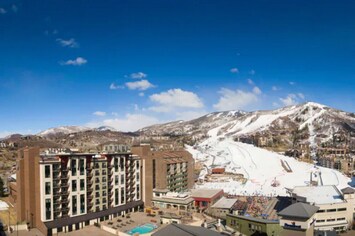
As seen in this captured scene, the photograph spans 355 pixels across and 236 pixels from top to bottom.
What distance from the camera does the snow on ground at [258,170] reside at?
6644 centimetres

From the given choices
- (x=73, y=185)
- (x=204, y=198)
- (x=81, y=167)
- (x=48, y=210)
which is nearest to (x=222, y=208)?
(x=204, y=198)

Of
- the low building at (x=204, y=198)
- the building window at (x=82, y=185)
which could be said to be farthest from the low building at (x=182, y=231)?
the low building at (x=204, y=198)

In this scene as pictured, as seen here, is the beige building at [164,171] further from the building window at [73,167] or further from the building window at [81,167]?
the building window at [73,167]

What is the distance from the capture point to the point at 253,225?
118 feet

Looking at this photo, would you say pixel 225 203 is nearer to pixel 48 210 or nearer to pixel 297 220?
pixel 297 220

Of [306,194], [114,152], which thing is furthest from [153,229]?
[306,194]

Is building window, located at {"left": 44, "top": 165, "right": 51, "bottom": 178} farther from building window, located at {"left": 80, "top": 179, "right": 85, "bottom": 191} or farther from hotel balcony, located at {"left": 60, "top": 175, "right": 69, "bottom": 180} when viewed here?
building window, located at {"left": 80, "top": 179, "right": 85, "bottom": 191}

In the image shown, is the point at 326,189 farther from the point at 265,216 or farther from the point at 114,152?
the point at 114,152

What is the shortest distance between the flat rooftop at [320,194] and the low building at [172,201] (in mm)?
14934

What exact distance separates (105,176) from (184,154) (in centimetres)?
2332

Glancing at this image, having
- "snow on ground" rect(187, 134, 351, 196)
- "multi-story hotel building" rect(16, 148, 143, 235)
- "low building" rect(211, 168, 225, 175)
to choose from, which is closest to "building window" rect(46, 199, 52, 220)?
"multi-story hotel building" rect(16, 148, 143, 235)

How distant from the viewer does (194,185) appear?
6800 cm

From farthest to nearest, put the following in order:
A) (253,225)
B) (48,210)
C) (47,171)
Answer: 1. (253,225)
2. (47,171)
3. (48,210)

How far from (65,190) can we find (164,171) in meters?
20.0
